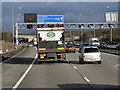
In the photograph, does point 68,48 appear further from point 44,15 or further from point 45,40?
point 45,40

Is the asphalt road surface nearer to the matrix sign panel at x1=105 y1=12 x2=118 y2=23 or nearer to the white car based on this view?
the white car

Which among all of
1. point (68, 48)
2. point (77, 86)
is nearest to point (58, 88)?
point (77, 86)

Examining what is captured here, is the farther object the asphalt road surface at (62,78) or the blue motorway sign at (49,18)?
the blue motorway sign at (49,18)

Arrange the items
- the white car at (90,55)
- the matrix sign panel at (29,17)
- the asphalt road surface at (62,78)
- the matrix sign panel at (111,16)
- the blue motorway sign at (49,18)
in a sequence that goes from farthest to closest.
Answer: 1. the matrix sign panel at (29,17)
2. the matrix sign panel at (111,16)
3. the blue motorway sign at (49,18)
4. the white car at (90,55)
5. the asphalt road surface at (62,78)

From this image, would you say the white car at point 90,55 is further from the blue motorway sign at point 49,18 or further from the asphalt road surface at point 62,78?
the blue motorway sign at point 49,18

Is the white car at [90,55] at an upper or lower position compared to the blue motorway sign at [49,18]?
lower

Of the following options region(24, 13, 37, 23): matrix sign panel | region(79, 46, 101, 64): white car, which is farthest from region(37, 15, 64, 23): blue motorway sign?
region(79, 46, 101, 64): white car

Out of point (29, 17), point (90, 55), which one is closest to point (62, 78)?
point (90, 55)

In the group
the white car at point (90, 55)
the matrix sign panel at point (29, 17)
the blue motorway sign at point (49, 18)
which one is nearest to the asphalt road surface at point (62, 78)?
the white car at point (90, 55)

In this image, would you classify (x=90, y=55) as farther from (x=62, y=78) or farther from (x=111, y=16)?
(x=111, y=16)

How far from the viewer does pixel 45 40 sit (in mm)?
25438

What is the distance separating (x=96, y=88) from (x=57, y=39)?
1458 centimetres

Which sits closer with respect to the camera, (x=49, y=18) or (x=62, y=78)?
(x=62, y=78)

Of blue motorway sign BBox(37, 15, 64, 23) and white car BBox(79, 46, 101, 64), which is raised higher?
blue motorway sign BBox(37, 15, 64, 23)
